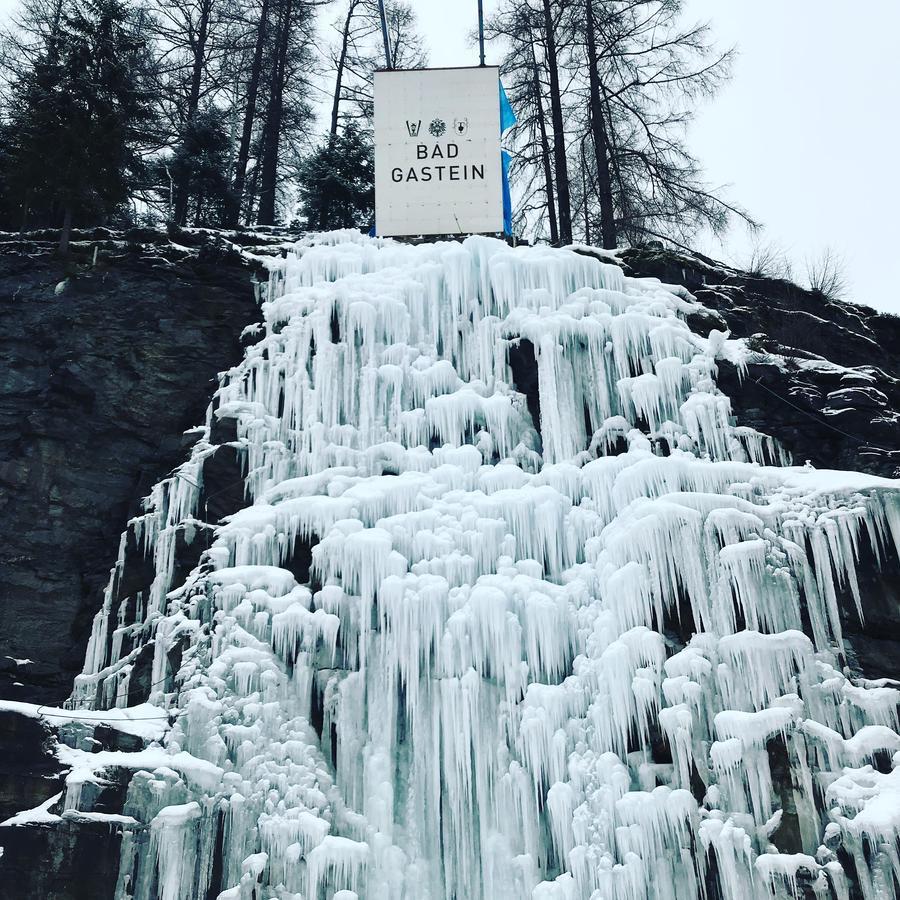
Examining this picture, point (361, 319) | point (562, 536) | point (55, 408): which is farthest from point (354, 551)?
point (55, 408)

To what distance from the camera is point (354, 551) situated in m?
8.72

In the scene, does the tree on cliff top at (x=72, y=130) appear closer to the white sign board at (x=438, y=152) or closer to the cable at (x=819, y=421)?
the white sign board at (x=438, y=152)

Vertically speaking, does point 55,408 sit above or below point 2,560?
above

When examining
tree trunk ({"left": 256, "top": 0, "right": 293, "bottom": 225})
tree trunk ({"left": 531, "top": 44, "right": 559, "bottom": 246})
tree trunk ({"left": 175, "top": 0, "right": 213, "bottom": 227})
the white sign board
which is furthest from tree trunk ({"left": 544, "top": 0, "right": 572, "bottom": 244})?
tree trunk ({"left": 175, "top": 0, "right": 213, "bottom": 227})

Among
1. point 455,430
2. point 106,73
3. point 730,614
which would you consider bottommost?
point 730,614

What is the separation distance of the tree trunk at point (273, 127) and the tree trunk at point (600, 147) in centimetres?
552

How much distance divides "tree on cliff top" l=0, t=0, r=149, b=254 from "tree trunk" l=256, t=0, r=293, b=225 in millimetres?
2484

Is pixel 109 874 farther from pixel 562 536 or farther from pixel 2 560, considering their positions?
pixel 562 536

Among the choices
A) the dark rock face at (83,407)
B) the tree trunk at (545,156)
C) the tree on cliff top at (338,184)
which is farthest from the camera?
the tree trunk at (545,156)

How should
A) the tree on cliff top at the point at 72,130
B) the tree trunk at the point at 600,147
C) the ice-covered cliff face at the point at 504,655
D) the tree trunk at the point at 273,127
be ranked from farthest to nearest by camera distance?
1. the tree trunk at the point at 273,127
2. the tree trunk at the point at 600,147
3. the tree on cliff top at the point at 72,130
4. the ice-covered cliff face at the point at 504,655

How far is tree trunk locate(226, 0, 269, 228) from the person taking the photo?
1719 centimetres

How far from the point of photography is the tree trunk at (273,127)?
16.5 m

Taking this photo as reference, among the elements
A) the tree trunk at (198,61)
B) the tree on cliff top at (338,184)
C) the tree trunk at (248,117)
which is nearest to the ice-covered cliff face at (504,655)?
the tree on cliff top at (338,184)

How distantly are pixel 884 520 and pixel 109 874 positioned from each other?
7.04 meters
